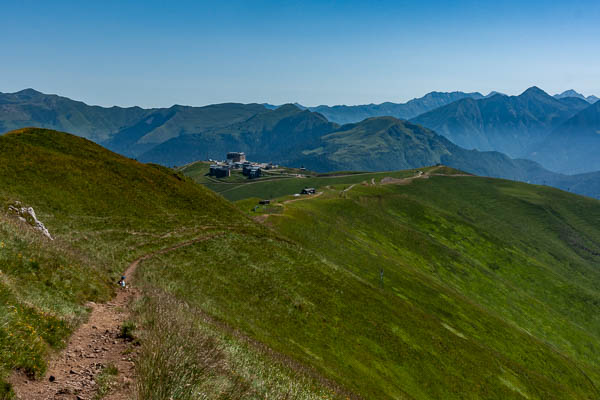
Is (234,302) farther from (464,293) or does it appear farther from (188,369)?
(464,293)

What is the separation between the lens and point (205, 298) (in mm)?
30547

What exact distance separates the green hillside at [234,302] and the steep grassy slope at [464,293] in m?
0.47

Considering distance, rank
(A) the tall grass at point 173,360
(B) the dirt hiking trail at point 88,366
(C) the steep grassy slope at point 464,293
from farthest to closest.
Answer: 1. (C) the steep grassy slope at point 464,293
2. (B) the dirt hiking trail at point 88,366
3. (A) the tall grass at point 173,360

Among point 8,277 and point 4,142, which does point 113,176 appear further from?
point 8,277

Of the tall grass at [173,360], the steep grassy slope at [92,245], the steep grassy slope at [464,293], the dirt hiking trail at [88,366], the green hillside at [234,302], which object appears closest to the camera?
the tall grass at [173,360]

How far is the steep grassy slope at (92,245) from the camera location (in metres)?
10.6

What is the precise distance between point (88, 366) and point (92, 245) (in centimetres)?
2771

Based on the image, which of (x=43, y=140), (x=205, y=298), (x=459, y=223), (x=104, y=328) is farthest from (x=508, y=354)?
(x=459, y=223)

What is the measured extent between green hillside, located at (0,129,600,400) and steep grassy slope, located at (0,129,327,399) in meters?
0.11

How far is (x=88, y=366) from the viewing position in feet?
34.3

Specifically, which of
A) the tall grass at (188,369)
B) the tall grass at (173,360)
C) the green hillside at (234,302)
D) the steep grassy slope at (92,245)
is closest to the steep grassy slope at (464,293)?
the green hillside at (234,302)

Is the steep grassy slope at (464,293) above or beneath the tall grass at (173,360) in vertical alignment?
beneath

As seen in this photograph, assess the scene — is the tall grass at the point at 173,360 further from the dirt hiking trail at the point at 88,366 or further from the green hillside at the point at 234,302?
the dirt hiking trail at the point at 88,366

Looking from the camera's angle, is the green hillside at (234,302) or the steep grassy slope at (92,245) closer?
the steep grassy slope at (92,245)
